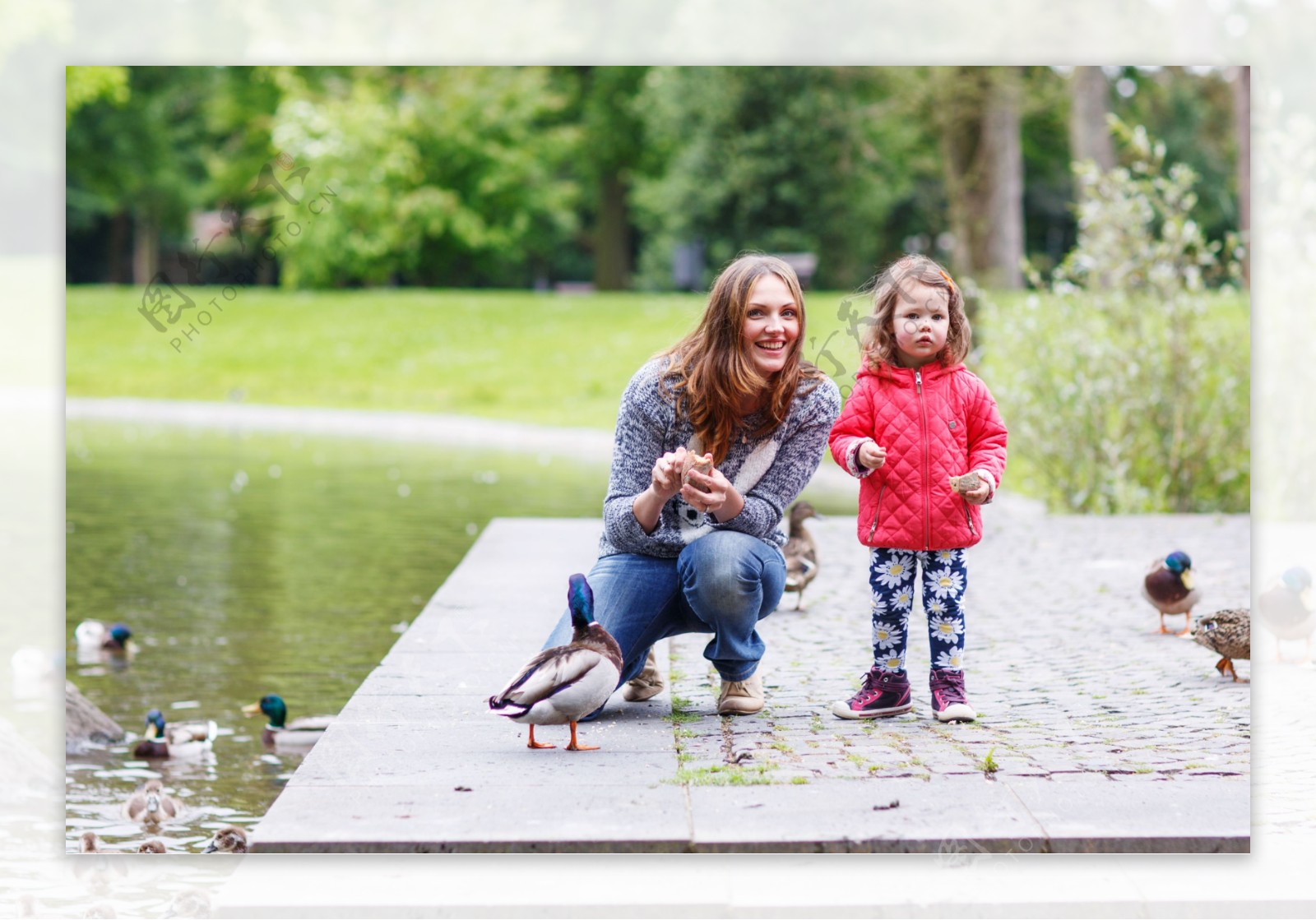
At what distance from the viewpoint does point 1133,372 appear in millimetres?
10430

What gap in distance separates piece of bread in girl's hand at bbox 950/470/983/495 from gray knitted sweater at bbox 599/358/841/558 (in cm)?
41

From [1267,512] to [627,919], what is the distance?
804 centimetres

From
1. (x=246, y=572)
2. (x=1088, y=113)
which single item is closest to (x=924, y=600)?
(x=246, y=572)

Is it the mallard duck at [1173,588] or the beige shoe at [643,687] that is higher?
the mallard duck at [1173,588]

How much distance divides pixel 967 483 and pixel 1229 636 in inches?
64.6

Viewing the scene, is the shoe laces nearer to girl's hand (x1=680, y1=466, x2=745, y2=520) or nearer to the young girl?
the young girl

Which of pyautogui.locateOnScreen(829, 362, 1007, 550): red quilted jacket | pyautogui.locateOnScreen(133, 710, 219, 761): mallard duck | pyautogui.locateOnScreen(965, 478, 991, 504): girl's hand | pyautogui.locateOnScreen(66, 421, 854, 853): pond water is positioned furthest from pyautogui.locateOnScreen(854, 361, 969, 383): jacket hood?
pyautogui.locateOnScreen(133, 710, 219, 761): mallard duck

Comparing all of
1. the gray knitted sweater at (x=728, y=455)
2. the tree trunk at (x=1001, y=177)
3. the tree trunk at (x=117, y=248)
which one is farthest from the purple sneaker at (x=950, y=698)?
the tree trunk at (x=117, y=248)

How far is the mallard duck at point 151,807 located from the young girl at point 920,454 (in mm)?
2252

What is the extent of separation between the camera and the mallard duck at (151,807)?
198 inches

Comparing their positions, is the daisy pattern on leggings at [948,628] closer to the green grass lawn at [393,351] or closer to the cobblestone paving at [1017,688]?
the cobblestone paving at [1017,688]

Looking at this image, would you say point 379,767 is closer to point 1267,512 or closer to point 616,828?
point 616,828

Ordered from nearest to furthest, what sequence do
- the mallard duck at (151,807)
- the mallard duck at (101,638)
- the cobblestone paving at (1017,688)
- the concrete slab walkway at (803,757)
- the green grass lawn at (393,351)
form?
the concrete slab walkway at (803,757), the cobblestone paving at (1017,688), the mallard duck at (151,807), the mallard duck at (101,638), the green grass lawn at (393,351)

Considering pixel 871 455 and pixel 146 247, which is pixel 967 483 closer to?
pixel 871 455
